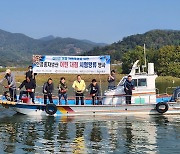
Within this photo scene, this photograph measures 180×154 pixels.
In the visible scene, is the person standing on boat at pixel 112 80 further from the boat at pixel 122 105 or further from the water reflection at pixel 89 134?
the water reflection at pixel 89 134

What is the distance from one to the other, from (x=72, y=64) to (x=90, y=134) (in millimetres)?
8326

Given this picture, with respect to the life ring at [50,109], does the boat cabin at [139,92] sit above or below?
above

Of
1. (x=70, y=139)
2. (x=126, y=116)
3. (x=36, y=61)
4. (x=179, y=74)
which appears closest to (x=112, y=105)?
(x=126, y=116)

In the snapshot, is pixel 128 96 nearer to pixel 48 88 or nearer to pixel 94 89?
pixel 94 89

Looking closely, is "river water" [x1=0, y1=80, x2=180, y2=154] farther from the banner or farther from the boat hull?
the banner

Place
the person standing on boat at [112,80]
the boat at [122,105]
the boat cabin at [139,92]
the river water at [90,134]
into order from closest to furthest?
1. the river water at [90,134]
2. the boat at [122,105]
3. the boat cabin at [139,92]
4. the person standing on boat at [112,80]

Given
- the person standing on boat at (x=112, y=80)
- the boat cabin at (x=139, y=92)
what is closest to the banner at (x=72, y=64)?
the person standing on boat at (x=112, y=80)

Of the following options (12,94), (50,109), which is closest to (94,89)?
(50,109)

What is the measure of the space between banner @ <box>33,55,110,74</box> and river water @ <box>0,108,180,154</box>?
334 centimetres

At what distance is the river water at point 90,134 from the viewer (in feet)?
59.7

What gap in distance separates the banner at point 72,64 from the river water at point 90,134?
131 inches

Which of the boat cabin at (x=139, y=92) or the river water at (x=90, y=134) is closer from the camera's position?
the river water at (x=90, y=134)

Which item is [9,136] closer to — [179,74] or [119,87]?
[119,87]

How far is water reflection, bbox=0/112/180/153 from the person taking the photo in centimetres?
1823
